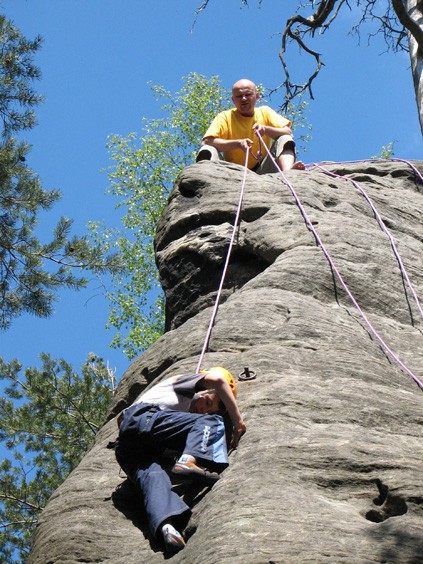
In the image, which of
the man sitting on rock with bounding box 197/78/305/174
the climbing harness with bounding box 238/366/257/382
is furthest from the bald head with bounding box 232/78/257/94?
the climbing harness with bounding box 238/366/257/382

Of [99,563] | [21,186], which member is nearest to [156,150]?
[21,186]

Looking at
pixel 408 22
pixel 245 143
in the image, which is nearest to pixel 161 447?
pixel 245 143

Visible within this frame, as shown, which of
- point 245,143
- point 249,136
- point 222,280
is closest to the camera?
point 222,280

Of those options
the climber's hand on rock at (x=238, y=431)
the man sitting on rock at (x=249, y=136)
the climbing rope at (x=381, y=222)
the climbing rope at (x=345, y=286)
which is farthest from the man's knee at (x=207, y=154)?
the climber's hand on rock at (x=238, y=431)

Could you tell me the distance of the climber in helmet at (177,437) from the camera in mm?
5328

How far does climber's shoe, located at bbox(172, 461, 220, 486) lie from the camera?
5.34m

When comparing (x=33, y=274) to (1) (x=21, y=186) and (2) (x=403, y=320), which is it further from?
(2) (x=403, y=320)

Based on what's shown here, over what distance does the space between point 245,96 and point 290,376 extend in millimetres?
5291

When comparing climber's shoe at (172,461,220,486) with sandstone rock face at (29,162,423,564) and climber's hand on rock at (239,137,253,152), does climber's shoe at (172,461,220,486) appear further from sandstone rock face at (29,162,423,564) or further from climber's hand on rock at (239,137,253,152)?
climber's hand on rock at (239,137,253,152)

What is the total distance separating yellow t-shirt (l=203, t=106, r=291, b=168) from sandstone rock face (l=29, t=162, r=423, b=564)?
831 mm

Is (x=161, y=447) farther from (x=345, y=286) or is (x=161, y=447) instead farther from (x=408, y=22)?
(x=408, y=22)

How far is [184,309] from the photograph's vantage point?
873 cm

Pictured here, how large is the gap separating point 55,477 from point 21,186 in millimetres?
5994

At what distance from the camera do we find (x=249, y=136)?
432 inches
